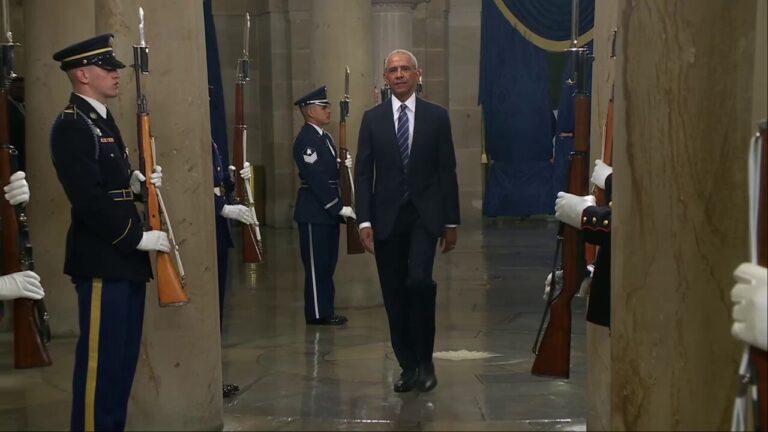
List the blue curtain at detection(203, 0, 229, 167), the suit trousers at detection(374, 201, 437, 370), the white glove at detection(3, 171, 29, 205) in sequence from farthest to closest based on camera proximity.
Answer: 1. the blue curtain at detection(203, 0, 229, 167)
2. the suit trousers at detection(374, 201, 437, 370)
3. the white glove at detection(3, 171, 29, 205)

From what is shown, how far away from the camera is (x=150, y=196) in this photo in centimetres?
550

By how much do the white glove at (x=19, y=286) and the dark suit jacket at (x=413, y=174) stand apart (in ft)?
6.31

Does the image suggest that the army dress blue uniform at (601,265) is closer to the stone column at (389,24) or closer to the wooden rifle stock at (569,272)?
the wooden rifle stock at (569,272)

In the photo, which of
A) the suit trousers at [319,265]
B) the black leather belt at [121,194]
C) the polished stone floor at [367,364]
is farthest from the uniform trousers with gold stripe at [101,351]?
the suit trousers at [319,265]

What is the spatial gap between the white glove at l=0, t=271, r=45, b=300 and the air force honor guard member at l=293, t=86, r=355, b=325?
3.94 metres

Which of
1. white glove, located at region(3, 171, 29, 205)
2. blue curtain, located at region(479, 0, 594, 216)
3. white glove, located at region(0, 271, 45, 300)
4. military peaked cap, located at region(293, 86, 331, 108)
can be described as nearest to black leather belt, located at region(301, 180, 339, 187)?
military peaked cap, located at region(293, 86, 331, 108)

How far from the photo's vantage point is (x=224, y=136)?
9.12 metres

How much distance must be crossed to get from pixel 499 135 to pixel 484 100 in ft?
1.73

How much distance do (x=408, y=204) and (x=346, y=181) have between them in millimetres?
3102

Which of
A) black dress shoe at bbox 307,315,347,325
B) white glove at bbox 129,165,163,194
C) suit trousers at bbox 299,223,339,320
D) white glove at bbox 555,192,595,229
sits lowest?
black dress shoe at bbox 307,315,347,325

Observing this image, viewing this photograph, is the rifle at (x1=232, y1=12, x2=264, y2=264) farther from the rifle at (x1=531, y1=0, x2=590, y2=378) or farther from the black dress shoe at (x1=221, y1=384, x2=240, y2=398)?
the rifle at (x1=531, y1=0, x2=590, y2=378)

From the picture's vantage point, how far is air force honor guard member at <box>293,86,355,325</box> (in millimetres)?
9727

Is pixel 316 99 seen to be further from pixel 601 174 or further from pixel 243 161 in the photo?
pixel 601 174

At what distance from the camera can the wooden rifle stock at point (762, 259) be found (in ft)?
11.1
